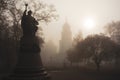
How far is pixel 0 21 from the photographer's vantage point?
31.6m

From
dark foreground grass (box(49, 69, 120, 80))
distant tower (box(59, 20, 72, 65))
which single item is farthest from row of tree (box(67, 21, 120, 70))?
distant tower (box(59, 20, 72, 65))

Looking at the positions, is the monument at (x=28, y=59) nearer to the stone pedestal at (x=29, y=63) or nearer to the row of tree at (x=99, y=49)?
the stone pedestal at (x=29, y=63)

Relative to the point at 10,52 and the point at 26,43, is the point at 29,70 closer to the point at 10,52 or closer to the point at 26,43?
the point at 26,43

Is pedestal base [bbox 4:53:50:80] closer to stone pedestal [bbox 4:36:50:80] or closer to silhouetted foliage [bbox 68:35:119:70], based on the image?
stone pedestal [bbox 4:36:50:80]

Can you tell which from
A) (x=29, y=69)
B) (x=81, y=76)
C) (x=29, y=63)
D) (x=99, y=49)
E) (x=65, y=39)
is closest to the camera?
(x=29, y=69)

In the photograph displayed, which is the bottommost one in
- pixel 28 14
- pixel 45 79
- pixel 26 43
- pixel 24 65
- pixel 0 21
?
pixel 45 79

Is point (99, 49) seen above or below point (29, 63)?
above

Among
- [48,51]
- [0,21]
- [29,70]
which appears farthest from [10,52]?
[48,51]

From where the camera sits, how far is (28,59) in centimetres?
1769

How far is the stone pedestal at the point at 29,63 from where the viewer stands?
1725cm

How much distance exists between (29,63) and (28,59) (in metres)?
0.32

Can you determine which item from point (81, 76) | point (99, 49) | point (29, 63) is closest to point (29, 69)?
point (29, 63)

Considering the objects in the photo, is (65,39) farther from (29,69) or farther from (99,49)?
(29,69)

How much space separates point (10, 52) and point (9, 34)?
10.2 feet
